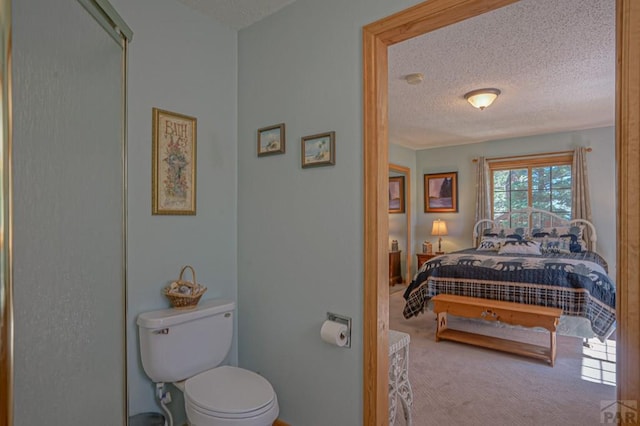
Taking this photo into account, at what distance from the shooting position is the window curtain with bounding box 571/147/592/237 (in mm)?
4914

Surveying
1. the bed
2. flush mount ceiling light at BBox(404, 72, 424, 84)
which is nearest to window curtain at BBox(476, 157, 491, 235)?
the bed

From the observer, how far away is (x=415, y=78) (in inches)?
120

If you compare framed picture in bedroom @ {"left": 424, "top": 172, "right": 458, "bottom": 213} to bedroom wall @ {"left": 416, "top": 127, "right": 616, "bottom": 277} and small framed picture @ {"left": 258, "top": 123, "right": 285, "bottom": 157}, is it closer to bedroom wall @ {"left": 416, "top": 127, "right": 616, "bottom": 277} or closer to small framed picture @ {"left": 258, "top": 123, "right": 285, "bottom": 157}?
bedroom wall @ {"left": 416, "top": 127, "right": 616, "bottom": 277}

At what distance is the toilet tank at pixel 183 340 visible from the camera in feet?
5.65

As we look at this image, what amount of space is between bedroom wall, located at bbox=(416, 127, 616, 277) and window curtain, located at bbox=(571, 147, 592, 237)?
0.11 meters

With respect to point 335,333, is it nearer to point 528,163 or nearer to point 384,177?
point 384,177

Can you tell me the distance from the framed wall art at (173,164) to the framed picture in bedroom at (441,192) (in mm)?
5132

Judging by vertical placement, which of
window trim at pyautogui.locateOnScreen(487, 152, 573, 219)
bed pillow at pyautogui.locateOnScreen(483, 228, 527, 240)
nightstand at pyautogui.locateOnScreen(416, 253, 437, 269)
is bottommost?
nightstand at pyautogui.locateOnScreen(416, 253, 437, 269)

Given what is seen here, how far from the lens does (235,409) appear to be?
4.84ft

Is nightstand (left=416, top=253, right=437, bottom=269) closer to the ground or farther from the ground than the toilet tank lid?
closer to the ground

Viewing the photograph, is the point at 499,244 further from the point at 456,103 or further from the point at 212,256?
the point at 212,256

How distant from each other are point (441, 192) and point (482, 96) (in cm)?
308

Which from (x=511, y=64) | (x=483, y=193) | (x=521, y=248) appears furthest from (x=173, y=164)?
(x=483, y=193)

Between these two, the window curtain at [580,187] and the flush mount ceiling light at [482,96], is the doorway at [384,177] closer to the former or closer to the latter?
the flush mount ceiling light at [482,96]
